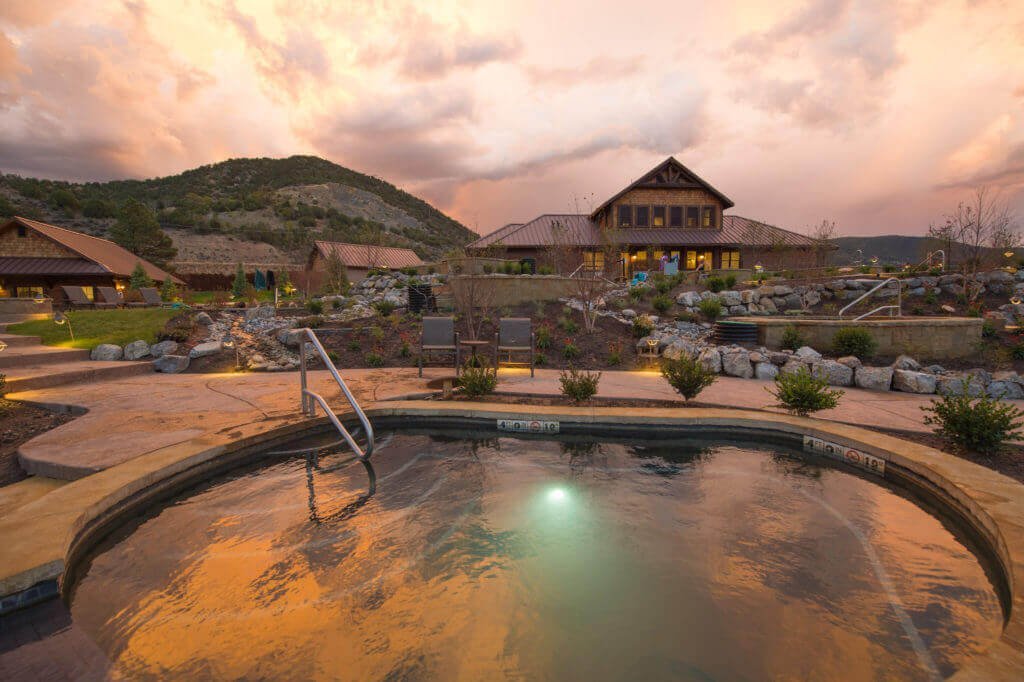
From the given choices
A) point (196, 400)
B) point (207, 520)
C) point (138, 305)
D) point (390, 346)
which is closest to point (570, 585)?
point (207, 520)

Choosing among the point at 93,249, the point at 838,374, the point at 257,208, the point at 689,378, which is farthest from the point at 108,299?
the point at 257,208

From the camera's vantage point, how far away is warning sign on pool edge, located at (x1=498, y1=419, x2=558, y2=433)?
621 cm

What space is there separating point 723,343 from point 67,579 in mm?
12229

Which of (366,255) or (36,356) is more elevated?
(366,255)

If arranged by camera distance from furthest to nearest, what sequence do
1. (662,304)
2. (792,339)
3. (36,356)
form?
(662,304) → (792,339) → (36,356)

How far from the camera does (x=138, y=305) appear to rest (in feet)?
69.4

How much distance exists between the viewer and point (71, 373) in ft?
26.0

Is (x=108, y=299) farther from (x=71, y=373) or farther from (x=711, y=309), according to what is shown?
(x=711, y=309)

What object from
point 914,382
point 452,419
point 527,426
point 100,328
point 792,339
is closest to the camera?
point 527,426

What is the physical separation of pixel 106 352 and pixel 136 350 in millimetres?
558

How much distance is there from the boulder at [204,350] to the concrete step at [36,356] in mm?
2252

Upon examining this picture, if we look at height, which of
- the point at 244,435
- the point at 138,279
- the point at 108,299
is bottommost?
the point at 244,435

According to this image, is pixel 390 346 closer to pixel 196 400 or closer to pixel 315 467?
pixel 196 400

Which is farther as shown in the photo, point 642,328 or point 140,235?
point 140,235
